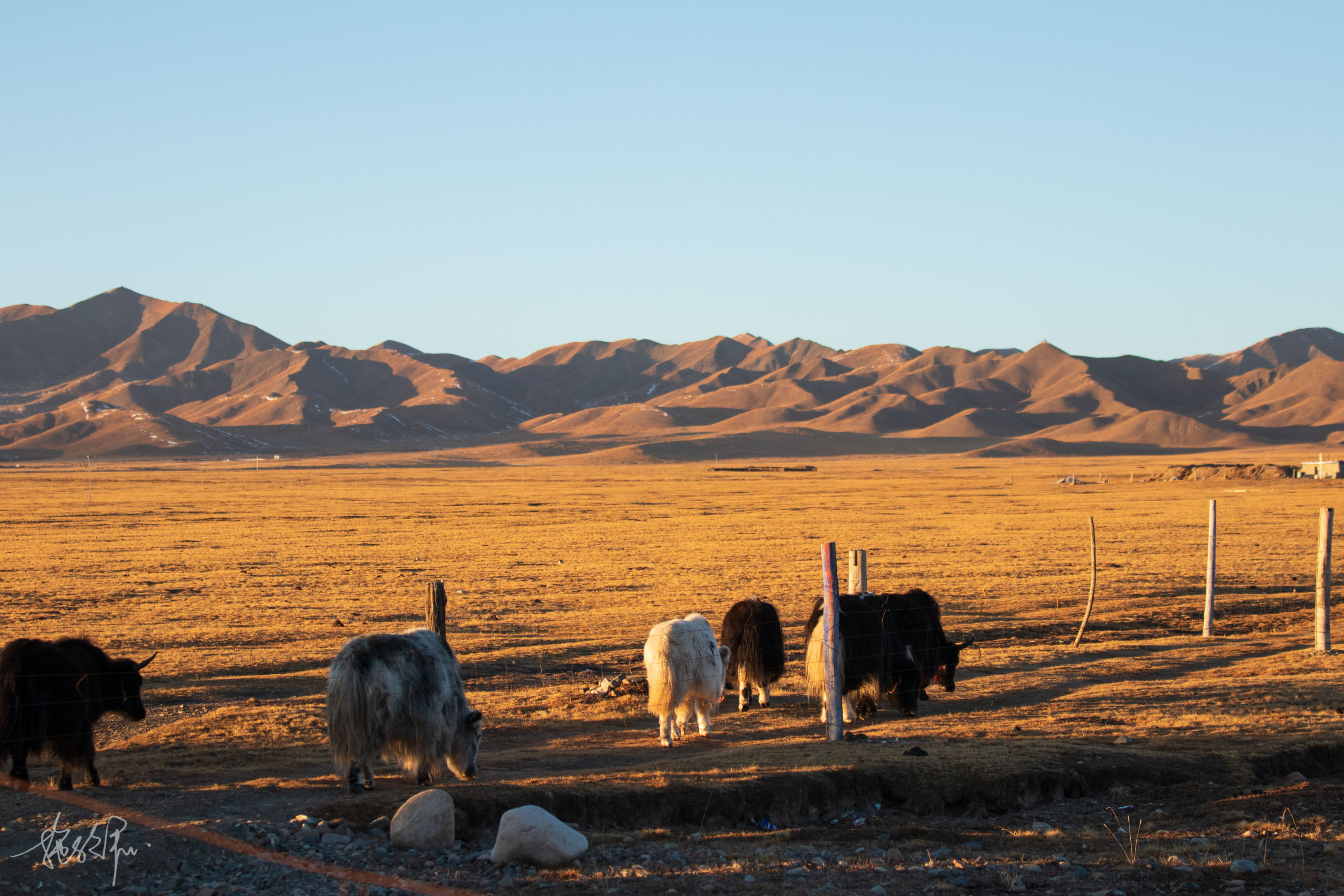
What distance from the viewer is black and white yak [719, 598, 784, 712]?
12.5 m

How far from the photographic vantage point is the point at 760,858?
7.37 m

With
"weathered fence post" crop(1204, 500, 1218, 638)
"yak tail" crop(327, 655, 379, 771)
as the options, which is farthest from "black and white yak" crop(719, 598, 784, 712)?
"weathered fence post" crop(1204, 500, 1218, 638)

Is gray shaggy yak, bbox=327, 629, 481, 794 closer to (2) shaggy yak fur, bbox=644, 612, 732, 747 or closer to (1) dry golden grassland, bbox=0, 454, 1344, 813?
(1) dry golden grassland, bbox=0, 454, 1344, 813

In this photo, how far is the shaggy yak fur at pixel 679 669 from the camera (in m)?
10.8

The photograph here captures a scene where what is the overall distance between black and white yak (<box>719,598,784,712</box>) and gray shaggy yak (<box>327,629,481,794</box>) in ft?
13.4

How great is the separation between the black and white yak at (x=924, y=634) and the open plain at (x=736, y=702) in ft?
1.32

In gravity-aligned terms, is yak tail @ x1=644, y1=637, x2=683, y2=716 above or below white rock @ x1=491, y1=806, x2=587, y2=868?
above

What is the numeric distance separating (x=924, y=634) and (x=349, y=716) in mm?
7056

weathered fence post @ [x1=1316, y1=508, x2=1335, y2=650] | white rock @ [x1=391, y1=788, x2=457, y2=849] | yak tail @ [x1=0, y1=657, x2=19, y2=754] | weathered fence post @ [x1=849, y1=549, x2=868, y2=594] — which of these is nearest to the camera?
white rock @ [x1=391, y1=788, x2=457, y2=849]

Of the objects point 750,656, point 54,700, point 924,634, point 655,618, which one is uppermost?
point 54,700

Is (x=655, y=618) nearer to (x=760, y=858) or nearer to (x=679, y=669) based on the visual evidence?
(x=679, y=669)

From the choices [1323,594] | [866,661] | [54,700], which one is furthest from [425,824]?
[1323,594]

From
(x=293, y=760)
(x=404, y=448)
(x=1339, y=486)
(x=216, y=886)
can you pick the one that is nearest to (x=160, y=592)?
(x=293, y=760)
